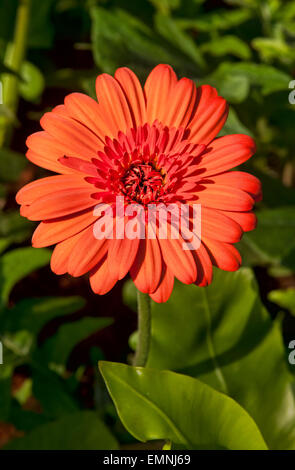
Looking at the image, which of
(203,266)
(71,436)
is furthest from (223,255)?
(71,436)

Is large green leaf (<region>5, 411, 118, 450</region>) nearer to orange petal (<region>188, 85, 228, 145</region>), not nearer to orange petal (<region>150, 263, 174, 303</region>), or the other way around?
orange petal (<region>150, 263, 174, 303</region>)

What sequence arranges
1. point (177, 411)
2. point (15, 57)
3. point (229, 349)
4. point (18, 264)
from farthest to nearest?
point (15, 57)
point (18, 264)
point (229, 349)
point (177, 411)

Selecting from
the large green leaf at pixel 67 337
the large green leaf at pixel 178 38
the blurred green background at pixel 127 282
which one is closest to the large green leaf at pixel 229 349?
the blurred green background at pixel 127 282

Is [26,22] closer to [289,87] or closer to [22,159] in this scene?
[22,159]

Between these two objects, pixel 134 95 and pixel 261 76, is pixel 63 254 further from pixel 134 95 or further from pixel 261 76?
pixel 261 76
